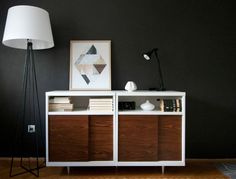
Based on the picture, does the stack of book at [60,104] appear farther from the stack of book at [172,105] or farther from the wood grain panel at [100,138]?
the stack of book at [172,105]

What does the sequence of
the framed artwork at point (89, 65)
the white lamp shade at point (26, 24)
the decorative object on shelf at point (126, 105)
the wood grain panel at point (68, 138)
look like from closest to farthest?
the white lamp shade at point (26, 24) → the wood grain panel at point (68, 138) → the decorative object on shelf at point (126, 105) → the framed artwork at point (89, 65)

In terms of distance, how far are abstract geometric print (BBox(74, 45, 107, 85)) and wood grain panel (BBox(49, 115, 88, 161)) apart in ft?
2.06

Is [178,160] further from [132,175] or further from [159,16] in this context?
[159,16]

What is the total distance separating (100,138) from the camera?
2391 millimetres

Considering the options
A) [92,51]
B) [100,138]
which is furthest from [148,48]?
[100,138]

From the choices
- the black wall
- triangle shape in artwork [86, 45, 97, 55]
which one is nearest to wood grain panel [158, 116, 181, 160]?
the black wall

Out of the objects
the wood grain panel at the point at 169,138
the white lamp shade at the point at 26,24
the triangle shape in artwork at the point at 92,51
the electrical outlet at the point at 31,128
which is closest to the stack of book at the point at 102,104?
the wood grain panel at the point at 169,138

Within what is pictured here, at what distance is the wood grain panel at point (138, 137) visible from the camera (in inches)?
93.9

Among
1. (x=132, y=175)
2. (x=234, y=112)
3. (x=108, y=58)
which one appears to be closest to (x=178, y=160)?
(x=132, y=175)

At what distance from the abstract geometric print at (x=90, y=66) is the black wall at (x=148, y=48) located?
0.56 feet

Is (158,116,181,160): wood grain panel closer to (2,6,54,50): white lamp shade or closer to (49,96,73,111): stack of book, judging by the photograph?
(49,96,73,111): stack of book

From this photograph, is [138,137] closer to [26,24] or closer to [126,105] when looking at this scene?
[126,105]

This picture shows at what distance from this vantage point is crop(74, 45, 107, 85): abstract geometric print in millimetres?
2789

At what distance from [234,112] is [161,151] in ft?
3.89
